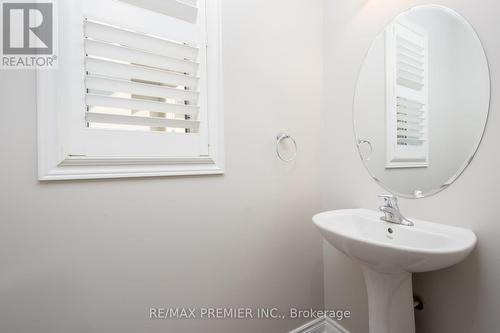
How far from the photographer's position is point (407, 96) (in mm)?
1159

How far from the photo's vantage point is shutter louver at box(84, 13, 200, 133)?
0.91m

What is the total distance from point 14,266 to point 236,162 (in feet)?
2.91

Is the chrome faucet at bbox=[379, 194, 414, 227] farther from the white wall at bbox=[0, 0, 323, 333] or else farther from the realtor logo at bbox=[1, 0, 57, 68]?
the realtor logo at bbox=[1, 0, 57, 68]

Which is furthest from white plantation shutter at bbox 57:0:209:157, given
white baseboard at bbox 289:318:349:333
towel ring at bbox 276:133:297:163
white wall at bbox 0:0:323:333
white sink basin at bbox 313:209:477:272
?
white baseboard at bbox 289:318:349:333

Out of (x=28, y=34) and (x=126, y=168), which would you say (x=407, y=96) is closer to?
(x=126, y=168)

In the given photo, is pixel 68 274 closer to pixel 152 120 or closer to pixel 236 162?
pixel 152 120

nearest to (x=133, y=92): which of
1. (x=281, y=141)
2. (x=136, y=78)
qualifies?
(x=136, y=78)

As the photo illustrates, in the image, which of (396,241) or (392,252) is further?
(396,241)

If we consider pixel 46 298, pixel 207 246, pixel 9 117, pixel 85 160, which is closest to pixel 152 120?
pixel 85 160

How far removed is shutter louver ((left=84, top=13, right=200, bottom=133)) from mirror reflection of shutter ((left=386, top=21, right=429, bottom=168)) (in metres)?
0.95

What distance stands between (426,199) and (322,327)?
1.02 metres

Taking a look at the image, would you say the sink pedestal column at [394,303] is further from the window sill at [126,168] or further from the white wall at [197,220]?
the window sill at [126,168]

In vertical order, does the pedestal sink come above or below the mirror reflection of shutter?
below

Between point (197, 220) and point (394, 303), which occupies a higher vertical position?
point (197, 220)
